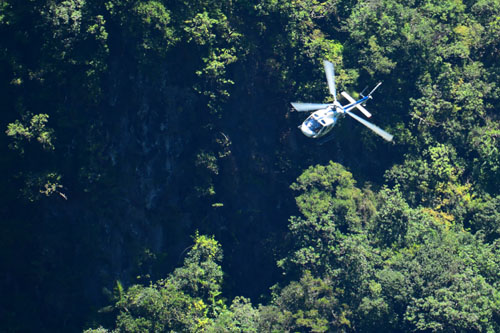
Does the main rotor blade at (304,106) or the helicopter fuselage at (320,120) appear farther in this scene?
the helicopter fuselage at (320,120)

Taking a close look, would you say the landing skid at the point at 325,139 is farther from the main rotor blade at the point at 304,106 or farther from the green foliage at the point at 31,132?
the green foliage at the point at 31,132

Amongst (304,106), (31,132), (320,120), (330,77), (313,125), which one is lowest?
(313,125)

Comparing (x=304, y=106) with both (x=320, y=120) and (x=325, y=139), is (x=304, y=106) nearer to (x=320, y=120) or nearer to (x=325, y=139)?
(x=320, y=120)

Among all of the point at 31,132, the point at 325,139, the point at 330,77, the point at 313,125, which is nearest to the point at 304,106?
the point at 313,125

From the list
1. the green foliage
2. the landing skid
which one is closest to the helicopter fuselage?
the landing skid

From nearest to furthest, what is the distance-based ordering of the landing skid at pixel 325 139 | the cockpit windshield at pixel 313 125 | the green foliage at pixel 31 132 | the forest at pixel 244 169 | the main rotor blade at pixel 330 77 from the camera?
the green foliage at pixel 31 132
the forest at pixel 244 169
the main rotor blade at pixel 330 77
the cockpit windshield at pixel 313 125
the landing skid at pixel 325 139

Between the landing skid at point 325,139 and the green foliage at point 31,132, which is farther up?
the green foliage at point 31,132

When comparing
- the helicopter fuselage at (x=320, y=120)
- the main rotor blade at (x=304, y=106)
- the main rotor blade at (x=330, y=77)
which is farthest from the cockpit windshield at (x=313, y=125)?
the main rotor blade at (x=330, y=77)
